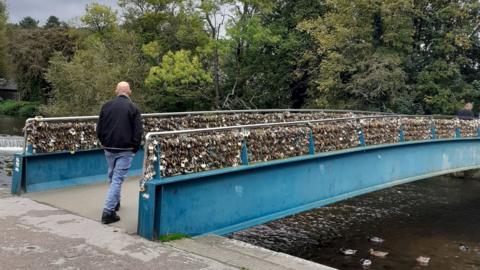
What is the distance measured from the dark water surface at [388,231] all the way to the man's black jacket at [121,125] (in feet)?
19.0

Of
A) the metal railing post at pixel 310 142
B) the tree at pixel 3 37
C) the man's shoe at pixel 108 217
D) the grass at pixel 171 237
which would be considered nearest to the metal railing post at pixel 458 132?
the metal railing post at pixel 310 142

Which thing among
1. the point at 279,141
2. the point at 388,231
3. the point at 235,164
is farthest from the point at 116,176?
the point at 388,231

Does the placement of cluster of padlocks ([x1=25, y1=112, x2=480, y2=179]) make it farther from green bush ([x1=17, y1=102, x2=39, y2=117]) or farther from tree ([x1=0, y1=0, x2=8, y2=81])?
green bush ([x1=17, y1=102, x2=39, y2=117])

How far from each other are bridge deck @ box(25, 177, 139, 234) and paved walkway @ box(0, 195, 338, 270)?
35 centimetres

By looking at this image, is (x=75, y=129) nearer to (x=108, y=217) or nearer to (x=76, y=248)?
(x=108, y=217)

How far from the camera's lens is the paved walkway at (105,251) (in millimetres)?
5125

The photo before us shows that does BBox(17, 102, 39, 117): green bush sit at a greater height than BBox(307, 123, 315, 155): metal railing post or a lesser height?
lesser

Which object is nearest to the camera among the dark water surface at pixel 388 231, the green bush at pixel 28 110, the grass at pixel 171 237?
the grass at pixel 171 237

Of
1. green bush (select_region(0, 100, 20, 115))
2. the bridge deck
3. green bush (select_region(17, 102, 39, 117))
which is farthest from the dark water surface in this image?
green bush (select_region(0, 100, 20, 115))

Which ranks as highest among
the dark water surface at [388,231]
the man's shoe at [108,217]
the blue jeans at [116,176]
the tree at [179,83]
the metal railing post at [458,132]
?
the tree at [179,83]

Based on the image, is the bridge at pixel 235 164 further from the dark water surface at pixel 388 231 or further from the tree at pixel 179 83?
the tree at pixel 179 83

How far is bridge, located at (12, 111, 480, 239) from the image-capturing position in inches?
247

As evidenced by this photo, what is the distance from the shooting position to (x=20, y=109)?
57281 mm

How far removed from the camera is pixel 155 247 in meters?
5.69
